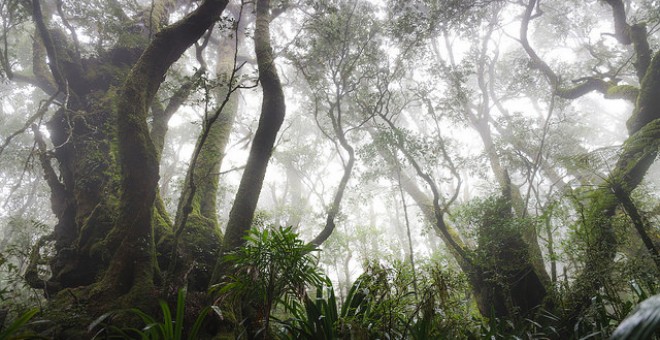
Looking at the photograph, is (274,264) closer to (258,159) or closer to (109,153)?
(258,159)

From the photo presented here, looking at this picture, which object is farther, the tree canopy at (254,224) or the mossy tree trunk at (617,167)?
the mossy tree trunk at (617,167)

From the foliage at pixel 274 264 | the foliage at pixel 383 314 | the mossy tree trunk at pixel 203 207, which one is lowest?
the foliage at pixel 383 314

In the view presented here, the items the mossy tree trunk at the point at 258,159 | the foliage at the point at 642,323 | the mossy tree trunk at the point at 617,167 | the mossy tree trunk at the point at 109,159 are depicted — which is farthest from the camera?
the mossy tree trunk at the point at 617,167

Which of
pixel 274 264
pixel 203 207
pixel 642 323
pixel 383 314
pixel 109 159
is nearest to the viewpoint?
pixel 642 323

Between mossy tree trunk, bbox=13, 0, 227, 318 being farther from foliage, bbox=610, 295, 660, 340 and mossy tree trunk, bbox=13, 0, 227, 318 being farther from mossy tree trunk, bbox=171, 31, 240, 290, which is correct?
foliage, bbox=610, 295, 660, 340

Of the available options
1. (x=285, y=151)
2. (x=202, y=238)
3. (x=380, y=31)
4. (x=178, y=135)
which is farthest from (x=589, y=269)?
(x=178, y=135)

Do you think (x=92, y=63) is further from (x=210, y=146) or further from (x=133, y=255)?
(x=133, y=255)

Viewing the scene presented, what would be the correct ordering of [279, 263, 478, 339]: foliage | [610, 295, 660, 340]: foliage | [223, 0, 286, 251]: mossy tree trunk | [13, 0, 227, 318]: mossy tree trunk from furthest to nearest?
[223, 0, 286, 251]: mossy tree trunk, [13, 0, 227, 318]: mossy tree trunk, [279, 263, 478, 339]: foliage, [610, 295, 660, 340]: foliage

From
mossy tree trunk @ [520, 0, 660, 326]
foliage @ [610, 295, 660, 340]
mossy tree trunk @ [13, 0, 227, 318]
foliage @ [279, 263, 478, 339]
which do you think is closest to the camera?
foliage @ [610, 295, 660, 340]

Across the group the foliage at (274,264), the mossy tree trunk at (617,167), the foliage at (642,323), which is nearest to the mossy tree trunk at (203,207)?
the foliage at (274,264)

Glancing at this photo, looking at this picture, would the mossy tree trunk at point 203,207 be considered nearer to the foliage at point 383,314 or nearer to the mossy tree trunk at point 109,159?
the mossy tree trunk at point 109,159

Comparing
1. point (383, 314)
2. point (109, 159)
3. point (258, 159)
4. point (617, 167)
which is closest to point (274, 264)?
point (383, 314)

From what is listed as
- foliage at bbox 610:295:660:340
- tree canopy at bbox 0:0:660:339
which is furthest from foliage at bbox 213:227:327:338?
foliage at bbox 610:295:660:340

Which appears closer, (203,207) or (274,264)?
(274,264)
